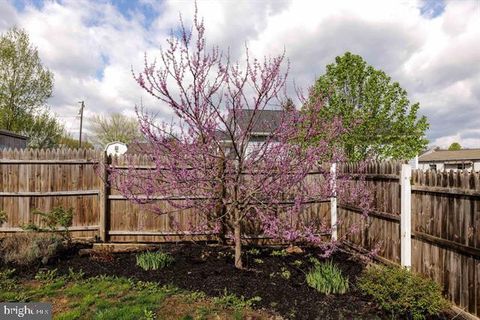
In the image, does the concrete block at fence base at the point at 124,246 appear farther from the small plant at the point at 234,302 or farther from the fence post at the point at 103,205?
the small plant at the point at 234,302

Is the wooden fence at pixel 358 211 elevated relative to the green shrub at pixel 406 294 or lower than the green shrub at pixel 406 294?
elevated

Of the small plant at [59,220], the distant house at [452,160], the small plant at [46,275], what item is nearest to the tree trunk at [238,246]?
the small plant at [46,275]

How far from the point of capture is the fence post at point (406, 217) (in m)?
4.89

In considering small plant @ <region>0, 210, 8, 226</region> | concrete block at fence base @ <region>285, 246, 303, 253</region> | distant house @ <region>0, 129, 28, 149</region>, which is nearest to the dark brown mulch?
concrete block at fence base @ <region>285, 246, 303, 253</region>

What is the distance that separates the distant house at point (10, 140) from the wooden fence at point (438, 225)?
581 inches

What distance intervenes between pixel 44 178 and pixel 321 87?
9.20 metres

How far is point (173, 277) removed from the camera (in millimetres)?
4898

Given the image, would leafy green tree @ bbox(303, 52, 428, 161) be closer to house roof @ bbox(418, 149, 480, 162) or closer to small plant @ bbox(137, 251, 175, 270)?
small plant @ bbox(137, 251, 175, 270)

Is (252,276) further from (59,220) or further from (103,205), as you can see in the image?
(59,220)

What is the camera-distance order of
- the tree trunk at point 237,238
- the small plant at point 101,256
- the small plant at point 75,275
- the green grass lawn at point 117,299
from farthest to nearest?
the small plant at point 101,256 → the tree trunk at point 237,238 → the small plant at point 75,275 → the green grass lawn at point 117,299

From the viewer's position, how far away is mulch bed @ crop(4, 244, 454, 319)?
13.0 feet

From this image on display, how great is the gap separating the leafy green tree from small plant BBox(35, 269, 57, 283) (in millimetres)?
9467

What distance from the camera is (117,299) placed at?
4.11m
